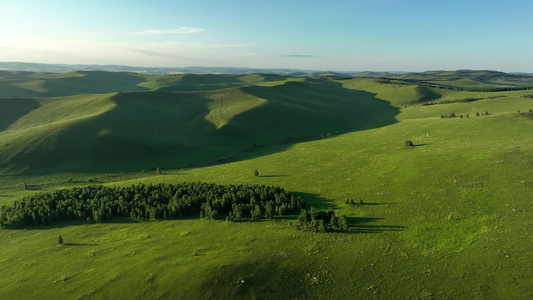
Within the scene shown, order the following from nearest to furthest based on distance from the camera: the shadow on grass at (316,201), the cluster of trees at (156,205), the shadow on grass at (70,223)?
1. the cluster of trees at (156,205)
2. the shadow on grass at (316,201)
3. the shadow on grass at (70,223)

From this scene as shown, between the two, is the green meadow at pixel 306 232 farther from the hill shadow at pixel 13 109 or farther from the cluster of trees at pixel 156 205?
Result: the hill shadow at pixel 13 109

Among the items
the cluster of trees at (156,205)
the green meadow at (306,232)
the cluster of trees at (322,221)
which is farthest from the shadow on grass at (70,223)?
the cluster of trees at (322,221)

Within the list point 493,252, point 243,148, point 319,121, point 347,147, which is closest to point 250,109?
point 319,121

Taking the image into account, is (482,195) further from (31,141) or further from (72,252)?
(31,141)

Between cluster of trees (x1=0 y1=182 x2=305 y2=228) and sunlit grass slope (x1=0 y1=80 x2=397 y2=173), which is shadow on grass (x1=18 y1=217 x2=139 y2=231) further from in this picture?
sunlit grass slope (x1=0 y1=80 x2=397 y2=173)

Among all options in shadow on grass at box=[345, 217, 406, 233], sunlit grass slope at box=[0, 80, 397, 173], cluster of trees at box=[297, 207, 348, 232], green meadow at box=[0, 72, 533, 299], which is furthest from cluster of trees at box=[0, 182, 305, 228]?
sunlit grass slope at box=[0, 80, 397, 173]

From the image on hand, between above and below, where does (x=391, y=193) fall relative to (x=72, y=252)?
above
